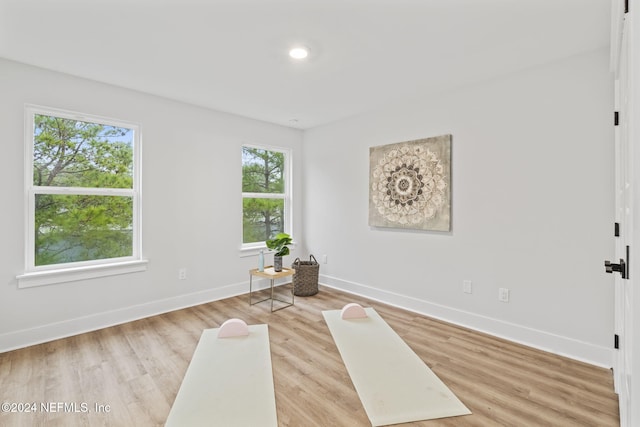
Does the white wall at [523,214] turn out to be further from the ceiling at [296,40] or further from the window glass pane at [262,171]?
the window glass pane at [262,171]

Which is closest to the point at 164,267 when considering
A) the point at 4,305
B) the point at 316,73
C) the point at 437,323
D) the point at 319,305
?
the point at 4,305

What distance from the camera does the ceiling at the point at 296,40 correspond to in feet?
5.99

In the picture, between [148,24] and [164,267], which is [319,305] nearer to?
[164,267]

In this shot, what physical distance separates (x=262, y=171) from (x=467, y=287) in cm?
302

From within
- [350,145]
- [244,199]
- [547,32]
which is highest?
[547,32]

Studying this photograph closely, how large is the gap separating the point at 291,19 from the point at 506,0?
1291 millimetres

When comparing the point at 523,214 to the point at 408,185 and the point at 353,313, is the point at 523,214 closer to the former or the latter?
the point at 408,185

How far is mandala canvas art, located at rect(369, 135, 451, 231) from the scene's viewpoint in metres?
3.09

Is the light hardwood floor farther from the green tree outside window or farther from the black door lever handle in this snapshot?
the green tree outside window

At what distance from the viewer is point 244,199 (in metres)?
4.16

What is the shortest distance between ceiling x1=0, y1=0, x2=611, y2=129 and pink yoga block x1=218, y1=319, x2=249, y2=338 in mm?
2287

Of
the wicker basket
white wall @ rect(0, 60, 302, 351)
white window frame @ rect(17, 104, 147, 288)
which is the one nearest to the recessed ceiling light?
white wall @ rect(0, 60, 302, 351)

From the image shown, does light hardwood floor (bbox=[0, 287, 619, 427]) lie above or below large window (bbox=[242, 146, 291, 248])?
below

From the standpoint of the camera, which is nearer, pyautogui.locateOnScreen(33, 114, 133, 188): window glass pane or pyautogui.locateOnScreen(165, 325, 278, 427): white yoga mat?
pyautogui.locateOnScreen(165, 325, 278, 427): white yoga mat
